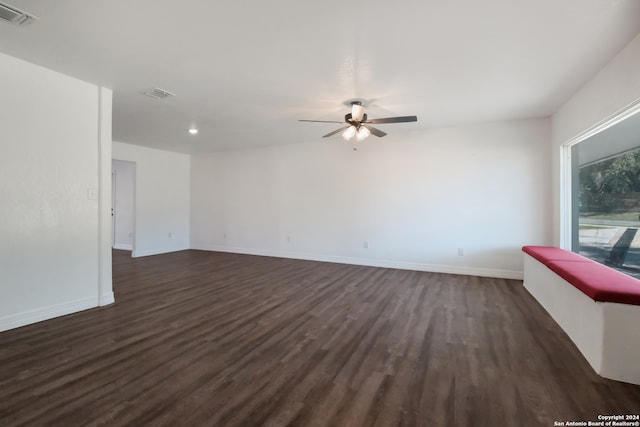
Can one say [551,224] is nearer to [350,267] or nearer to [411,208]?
[411,208]

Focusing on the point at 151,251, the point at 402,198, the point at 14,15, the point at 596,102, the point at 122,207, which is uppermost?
the point at 14,15

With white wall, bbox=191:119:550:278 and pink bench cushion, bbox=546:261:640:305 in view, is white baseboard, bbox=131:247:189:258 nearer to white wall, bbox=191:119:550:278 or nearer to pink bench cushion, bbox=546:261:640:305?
white wall, bbox=191:119:550:278

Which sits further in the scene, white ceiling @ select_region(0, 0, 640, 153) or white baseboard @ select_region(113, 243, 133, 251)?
white baseboard @ select_region(113, 243, 133, 251)

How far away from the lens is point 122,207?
7410 mm

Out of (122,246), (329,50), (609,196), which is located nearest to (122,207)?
(122,246)

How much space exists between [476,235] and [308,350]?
12.0ft

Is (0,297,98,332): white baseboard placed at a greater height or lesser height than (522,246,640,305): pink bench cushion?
lesser

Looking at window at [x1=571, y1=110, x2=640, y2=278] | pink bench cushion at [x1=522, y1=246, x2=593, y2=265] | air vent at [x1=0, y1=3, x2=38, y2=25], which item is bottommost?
pink bench cushion at [x1=522, y1=246, x2=593, y2=265]

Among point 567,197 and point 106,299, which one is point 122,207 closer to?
point 106,299

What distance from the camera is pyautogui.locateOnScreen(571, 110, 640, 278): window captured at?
2604mm

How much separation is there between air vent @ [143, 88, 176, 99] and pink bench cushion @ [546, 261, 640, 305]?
175 inches

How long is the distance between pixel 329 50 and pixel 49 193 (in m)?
3.12

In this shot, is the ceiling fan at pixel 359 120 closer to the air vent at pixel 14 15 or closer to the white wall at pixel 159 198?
the air vent at pixel 14 15

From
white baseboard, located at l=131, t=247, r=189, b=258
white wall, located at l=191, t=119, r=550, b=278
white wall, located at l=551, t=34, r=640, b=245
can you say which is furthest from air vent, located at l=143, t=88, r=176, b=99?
white wall, located at l=551, t=34, r=640, b=245
